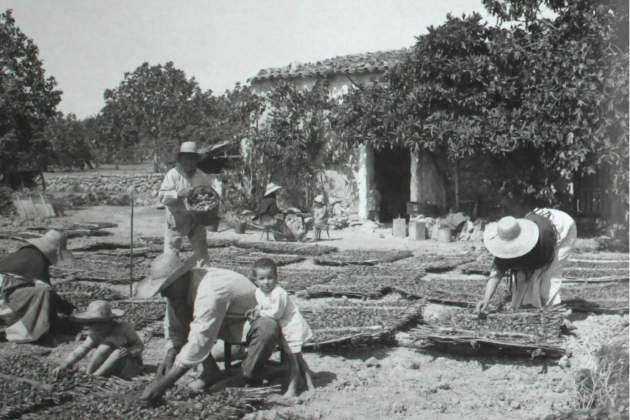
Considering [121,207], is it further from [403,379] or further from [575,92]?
[403,379]

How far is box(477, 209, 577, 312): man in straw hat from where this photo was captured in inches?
207

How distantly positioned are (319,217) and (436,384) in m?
8.75

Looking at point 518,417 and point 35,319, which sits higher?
point 35,319

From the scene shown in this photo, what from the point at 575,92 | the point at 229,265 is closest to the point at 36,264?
the point at 229,265

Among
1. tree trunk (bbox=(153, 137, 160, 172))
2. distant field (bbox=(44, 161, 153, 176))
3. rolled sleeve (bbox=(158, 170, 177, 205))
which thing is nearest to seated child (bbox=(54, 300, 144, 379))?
rolled sleeve (bbox=(158, 170, 177, 205))

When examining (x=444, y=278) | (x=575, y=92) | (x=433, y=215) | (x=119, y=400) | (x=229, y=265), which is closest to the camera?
(x=119, y=400)

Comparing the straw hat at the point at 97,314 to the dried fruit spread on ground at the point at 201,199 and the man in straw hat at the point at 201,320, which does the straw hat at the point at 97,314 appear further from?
the dried fruit spread on ground at the point at 201,199

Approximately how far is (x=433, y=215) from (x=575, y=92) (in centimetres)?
386

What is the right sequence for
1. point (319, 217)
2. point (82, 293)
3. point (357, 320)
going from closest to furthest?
point (357, 320) → point (82, 293) → point (319, 217)

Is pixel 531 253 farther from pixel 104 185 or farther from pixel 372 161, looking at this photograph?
pixel 104 185

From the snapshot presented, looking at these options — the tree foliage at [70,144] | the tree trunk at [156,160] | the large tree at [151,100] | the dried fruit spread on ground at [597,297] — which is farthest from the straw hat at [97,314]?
the tree foliage at [70,144]

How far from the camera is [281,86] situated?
15.3m

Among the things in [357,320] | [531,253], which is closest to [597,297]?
[531,253]

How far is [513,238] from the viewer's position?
5312mm
